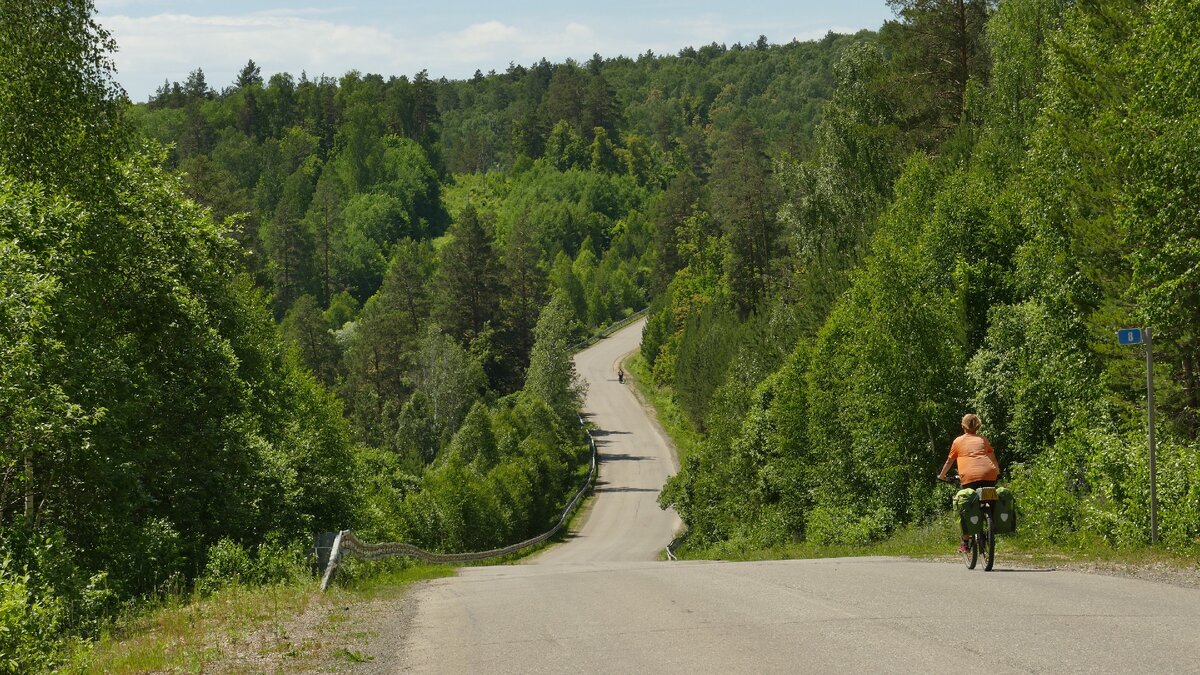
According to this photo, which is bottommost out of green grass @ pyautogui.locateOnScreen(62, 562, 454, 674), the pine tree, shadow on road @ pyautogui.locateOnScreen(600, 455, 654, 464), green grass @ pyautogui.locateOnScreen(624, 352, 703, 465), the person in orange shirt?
shadow on road @ pyautogui.locateOnScreen(600, 455, 654, 464)

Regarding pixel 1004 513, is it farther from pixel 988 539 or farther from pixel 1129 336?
pixel 1129 336

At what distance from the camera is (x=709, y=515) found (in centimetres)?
5375

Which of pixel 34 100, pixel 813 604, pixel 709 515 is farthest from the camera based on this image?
pixel 709 515

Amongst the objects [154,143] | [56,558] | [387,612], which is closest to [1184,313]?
[387,612]

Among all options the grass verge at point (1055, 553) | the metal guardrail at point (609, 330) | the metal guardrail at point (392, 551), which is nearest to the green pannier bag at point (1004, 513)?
the grass verge at point (1055, 553)

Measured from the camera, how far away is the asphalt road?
9.01 metres

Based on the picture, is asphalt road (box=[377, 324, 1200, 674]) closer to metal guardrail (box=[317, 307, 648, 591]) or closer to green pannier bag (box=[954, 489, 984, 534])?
green pannier bag (box=[954, 489, 984, 534])

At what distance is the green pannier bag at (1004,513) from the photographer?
14445 mm

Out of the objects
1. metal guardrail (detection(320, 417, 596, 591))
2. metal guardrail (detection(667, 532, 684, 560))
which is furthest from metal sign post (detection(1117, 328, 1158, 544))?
metal guardrail (detection(667, 532, 684, 560))

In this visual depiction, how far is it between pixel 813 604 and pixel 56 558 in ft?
32.8

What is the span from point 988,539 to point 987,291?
21.1 metres

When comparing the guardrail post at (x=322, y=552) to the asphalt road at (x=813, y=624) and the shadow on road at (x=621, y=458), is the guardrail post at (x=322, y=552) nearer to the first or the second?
the asphalt road at (x=813, y=624)

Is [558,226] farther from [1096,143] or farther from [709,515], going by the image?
[1096,143]

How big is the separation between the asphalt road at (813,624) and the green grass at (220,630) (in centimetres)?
100
